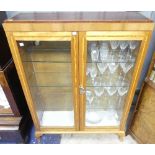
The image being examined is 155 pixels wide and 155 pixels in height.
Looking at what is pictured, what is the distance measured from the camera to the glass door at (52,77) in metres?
1.08

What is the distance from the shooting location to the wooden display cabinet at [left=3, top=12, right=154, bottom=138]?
925 mm

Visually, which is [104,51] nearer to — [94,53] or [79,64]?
[94,53]

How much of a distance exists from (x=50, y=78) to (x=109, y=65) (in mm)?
516

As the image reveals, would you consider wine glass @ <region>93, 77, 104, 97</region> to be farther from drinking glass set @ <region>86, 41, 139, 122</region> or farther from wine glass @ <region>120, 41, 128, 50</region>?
wine glass @ <region>120, 41, 128, 50</region>

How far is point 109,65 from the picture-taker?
126 centimetres

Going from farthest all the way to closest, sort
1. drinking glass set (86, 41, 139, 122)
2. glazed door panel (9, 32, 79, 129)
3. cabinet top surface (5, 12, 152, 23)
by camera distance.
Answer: drinking glass set (86, 41, 139, 122) < glazed door panel (9, 32, 79, 129) < cabinet top surface (5, 12, 152, 23)

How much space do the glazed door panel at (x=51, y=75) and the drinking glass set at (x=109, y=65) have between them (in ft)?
0.53

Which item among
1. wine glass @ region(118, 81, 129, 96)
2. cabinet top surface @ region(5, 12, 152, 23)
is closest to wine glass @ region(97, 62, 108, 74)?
wine glass @ region(118, 81, 129, 96)

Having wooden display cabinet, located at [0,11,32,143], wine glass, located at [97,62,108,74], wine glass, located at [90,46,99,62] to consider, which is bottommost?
wooden display cabinet, located at [0,11,32,143]

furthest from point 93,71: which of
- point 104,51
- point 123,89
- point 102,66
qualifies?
point 123,89

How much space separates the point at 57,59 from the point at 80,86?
0.92 ft

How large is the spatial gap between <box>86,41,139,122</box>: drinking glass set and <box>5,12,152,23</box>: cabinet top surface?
166 millimetres
